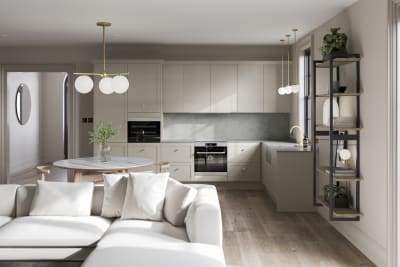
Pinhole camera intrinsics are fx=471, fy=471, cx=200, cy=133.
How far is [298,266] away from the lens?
4074mm

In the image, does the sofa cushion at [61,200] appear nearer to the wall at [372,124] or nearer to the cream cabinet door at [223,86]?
the wall at [372,124]

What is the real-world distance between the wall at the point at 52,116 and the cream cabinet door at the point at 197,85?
205 inches

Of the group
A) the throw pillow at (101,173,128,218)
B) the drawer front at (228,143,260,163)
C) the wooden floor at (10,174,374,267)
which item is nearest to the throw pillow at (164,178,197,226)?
the throw pillow at (101,173,128,218)

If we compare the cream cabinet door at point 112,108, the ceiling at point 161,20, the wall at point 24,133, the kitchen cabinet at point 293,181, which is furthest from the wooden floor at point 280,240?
the wall at point 24,133

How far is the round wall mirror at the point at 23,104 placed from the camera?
10.2 m

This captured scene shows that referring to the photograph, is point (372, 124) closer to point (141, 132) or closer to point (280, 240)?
point (280, 240)

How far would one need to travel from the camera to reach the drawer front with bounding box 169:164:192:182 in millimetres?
7887

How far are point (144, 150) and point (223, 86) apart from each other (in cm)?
173

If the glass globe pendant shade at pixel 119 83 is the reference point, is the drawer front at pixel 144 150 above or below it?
below

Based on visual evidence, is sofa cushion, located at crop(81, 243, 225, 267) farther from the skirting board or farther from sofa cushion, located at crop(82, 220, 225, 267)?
the skirting board

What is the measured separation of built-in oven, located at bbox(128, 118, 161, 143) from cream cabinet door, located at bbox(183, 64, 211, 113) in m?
0.72

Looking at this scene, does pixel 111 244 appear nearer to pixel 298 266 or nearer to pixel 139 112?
pixel 298 266

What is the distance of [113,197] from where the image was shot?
4.14 meters

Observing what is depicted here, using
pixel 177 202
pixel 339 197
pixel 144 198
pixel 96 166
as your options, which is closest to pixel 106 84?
pixel 96 166
